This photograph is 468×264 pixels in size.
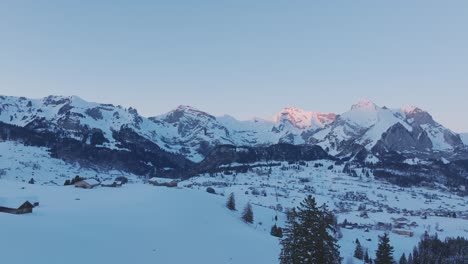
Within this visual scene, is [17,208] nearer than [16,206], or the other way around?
[17,208]

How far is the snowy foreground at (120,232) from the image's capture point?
160ft

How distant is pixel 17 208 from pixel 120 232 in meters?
18.0

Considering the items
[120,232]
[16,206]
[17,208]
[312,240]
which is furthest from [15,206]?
[312,240]

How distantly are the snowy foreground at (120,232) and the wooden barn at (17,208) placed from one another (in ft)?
4.62

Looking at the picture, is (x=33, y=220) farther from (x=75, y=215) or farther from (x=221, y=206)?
(x=221, y=206)

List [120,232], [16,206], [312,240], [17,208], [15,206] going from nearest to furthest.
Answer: [312,240], [120,232], [17,208], [16,206], [15,206]

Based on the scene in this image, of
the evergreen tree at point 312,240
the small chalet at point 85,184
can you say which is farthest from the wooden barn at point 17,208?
the evergreen tree at point 312,240

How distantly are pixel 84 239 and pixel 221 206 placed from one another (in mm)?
83517

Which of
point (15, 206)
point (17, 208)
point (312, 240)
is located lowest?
point (15, 206)

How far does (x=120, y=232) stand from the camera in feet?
211

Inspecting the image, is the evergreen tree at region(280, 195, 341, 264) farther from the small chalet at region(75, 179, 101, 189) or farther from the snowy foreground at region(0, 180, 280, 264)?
the small chalet at region(75, 179, 101, 189)

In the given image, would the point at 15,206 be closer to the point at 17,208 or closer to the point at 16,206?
the point at 16,206

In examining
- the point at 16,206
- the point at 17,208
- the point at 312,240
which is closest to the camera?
the point at 312,240

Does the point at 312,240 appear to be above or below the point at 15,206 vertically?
above
